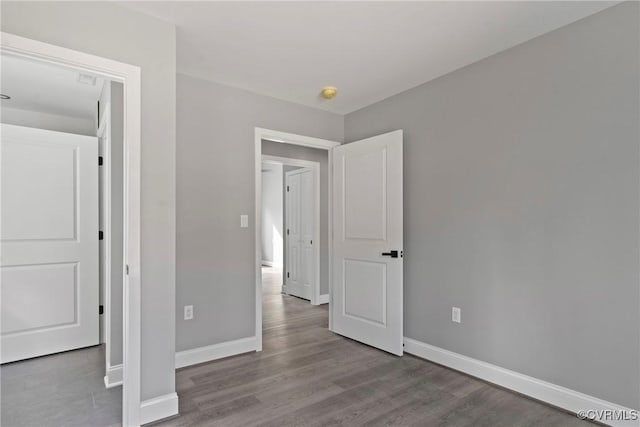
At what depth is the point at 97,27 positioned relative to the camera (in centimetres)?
187

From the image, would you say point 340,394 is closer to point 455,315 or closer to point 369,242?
point 455,315

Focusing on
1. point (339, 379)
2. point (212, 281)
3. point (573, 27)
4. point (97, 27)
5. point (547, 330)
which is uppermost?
point (573, 27)

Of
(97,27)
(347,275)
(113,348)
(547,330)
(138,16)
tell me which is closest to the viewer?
(97,27)

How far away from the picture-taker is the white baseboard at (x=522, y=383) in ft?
6.48

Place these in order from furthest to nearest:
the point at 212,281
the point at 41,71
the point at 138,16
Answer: the point at 212,281
the point at 41,71
the point at 138,16

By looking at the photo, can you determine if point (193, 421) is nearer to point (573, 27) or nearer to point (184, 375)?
point (184, 375)

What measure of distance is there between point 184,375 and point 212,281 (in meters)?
0.76

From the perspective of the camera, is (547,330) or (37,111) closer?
(547,330)

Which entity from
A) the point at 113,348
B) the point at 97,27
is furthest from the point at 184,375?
the point at 97,27

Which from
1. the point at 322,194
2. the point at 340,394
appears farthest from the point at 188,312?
the point at 322,194

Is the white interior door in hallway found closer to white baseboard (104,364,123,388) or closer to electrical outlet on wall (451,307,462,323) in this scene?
electrical outlet on wall (451,307,462,323)

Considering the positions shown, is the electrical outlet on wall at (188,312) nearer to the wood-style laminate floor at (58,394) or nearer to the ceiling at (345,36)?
the wood-style laminate floor at (58,394)

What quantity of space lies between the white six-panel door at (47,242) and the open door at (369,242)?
2.48m

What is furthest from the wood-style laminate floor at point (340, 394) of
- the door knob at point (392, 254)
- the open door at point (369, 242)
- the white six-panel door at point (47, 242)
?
the white six-panel door at point (47, 242)
